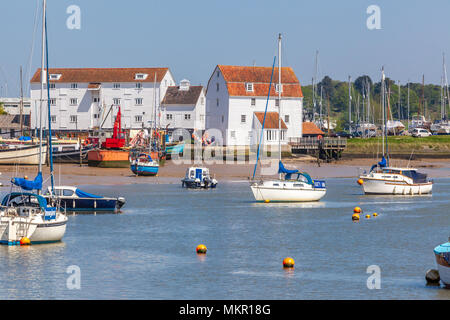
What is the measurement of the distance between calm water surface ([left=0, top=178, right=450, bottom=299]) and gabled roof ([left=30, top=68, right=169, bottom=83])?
69.9 metres

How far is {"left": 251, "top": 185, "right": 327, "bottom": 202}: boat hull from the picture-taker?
55469 millimetres

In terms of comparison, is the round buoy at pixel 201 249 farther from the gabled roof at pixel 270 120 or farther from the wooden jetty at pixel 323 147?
the gabled roof at pixel 270 120

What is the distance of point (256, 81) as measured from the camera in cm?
11356

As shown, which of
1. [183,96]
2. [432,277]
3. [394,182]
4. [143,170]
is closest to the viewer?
[432,277]

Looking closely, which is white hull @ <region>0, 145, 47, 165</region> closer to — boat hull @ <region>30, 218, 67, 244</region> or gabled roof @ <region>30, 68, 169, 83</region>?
gabled roof @ <region>30, 68, 169, 83</region>

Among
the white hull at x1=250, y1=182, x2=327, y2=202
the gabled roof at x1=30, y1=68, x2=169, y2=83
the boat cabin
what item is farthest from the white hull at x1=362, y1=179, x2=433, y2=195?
the gabled roof at x1=30, y1=68, x2=169, y2=83

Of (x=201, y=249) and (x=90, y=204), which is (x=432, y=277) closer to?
(x=201, y=249)

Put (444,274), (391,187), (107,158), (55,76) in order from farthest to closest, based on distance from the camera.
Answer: (55,76) < (107,158) < (391,187) < (444,274)

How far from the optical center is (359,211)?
53500 millimetres

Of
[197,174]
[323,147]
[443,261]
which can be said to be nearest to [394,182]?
[197,174]

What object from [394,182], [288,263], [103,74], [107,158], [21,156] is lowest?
[288,263]

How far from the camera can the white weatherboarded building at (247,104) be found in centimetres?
11100

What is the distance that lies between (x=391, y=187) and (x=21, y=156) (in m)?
41.1
